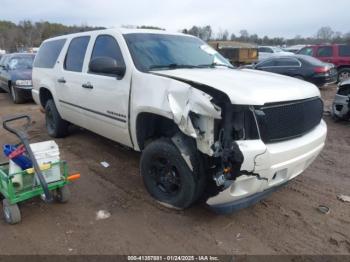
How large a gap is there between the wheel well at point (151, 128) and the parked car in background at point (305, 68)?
949 centimetres

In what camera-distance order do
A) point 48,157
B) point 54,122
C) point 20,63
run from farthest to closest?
point 20,63 → point 54,122 → point 48,157

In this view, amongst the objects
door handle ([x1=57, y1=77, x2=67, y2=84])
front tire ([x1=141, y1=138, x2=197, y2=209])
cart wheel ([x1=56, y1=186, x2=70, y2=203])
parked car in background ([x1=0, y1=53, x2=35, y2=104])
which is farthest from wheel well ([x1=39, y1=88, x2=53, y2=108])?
parked car in background ([x1=0, y1=53, x2=35, y2=104])

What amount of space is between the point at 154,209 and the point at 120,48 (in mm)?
2015

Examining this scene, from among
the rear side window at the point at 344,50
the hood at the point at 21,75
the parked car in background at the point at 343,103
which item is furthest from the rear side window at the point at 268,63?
the hood at the point at 21,75

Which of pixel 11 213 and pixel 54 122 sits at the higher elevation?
pixel 54 122

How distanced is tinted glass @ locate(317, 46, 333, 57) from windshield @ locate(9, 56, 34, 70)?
1331 cm

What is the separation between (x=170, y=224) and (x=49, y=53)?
14.7 ft

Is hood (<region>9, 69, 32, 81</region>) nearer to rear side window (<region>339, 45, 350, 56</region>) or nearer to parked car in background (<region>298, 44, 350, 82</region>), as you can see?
parked car in background (<region>298, 44, 350, 82</region>)

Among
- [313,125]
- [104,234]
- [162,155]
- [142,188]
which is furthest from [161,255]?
[313,125]

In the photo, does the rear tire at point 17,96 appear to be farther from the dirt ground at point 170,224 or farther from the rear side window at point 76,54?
the dirt ground at point 170,224

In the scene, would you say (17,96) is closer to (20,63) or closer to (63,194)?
(20,63)

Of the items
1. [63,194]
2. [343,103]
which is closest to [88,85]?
[63,194]

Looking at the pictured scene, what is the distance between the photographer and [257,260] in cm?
283

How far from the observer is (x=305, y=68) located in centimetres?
1279
